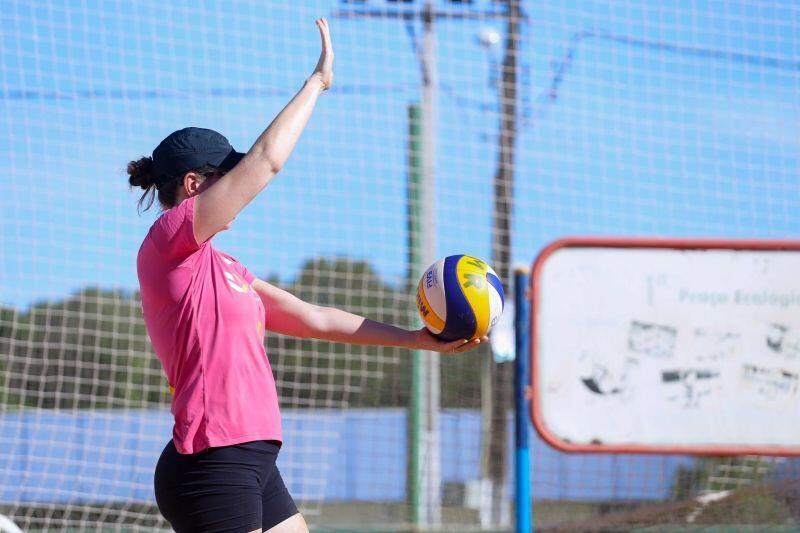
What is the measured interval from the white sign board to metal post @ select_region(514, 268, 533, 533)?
5 centimetres

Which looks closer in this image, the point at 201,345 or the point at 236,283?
the point at 201,345

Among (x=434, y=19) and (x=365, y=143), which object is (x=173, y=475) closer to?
(x=365, y=143)

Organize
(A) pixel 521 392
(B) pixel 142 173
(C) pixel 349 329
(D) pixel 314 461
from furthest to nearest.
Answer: (D) pixel 314 461, (A) pixel 521 392, (C) pixel 349 329, (B) pixel 142 173

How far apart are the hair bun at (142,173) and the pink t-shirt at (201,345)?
215mm

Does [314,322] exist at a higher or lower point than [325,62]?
lower

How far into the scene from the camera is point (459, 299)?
2.85 m

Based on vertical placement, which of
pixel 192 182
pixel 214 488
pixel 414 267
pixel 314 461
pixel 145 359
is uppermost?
pixel 192 182

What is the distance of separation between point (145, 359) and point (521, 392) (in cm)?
396

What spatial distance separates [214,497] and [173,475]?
127 millimetres

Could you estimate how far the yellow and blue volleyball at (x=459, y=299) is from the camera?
2838 mm

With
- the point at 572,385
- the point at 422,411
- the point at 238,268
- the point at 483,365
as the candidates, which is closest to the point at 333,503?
the point at 422,411

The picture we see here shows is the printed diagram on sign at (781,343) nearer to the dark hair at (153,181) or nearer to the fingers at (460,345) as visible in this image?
the fingers at (460,345)

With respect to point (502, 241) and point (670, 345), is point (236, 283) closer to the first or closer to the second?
point (670, 345)

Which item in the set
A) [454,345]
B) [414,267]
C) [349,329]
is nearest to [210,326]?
[349,329]
